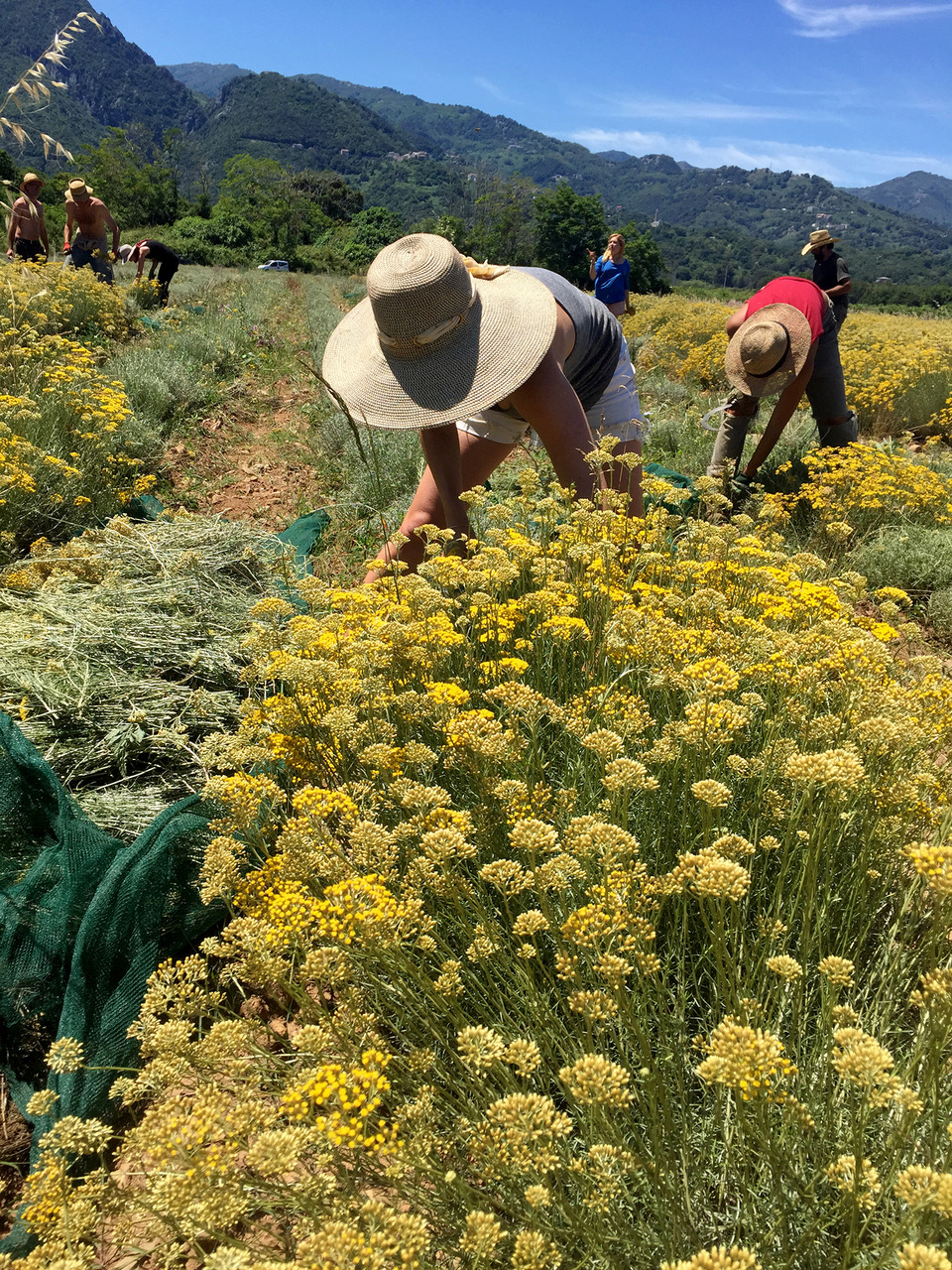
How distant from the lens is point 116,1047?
5.94 feet

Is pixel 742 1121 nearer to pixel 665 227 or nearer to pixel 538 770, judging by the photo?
pixel 538 770

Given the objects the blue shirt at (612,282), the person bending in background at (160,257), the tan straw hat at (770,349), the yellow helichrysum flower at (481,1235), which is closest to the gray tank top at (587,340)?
the tan straw hat at (770,349)

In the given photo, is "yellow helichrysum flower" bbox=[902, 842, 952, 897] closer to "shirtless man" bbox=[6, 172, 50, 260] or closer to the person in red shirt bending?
the person in red shirt bending

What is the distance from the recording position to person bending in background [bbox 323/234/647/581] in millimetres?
2605

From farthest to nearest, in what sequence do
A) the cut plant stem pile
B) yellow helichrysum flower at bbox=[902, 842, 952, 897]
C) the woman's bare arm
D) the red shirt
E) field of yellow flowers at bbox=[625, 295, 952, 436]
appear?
field of yellow flowers at bbox=[625, 295, 952, 436]
the red shirt
the woman's bare arm
the cut plant stem pile
yellow helichrysum flower at bbox=[902, 842, 952, 897]

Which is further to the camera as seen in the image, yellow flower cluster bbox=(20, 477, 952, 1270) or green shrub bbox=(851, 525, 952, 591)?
green shrub bbox=(851, 525, 952, 591)

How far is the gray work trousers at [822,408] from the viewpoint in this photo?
5.52 metres

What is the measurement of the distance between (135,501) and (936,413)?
8.95 meters

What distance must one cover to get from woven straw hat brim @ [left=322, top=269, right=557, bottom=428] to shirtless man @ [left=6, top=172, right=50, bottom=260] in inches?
404

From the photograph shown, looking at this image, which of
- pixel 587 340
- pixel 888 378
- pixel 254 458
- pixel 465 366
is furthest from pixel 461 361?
pixel 888 378

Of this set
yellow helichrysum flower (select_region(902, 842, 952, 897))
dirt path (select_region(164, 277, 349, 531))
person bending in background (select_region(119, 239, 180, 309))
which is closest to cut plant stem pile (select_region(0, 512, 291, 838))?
yellow helichrysum flower (select_region(902, 842, 952, 897))

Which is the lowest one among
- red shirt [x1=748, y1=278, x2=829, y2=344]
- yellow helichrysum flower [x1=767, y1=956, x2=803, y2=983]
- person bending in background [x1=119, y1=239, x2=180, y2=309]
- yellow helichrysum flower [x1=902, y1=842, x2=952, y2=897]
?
yellow helichrysum flower [x1=767, y1=956, x2=803, y2=983]

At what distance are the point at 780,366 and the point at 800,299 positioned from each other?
65 centimetres

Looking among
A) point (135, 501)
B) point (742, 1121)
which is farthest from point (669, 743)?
point (135, 501)
